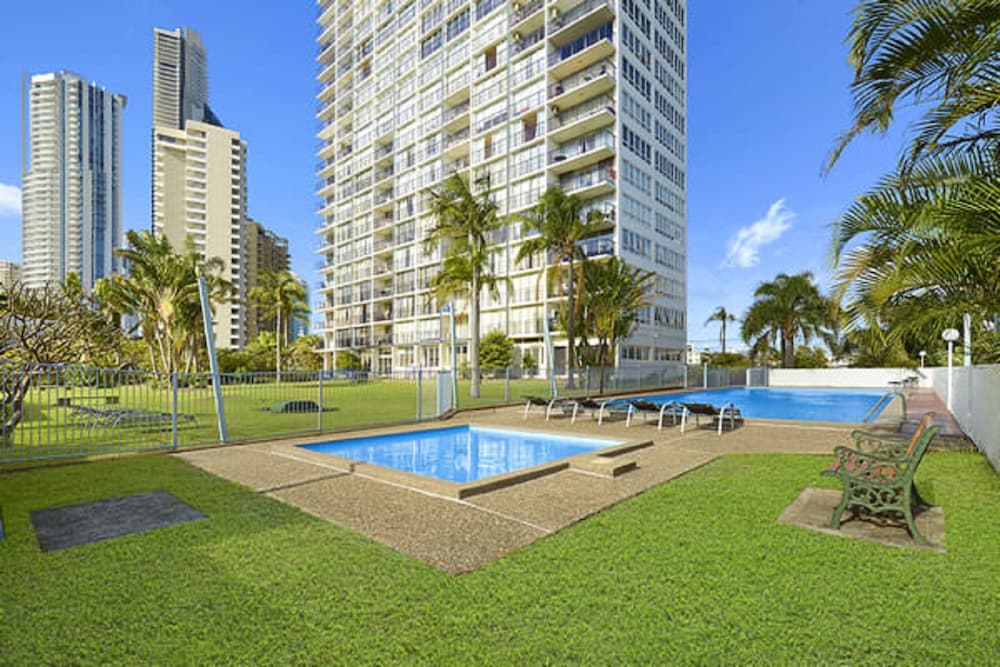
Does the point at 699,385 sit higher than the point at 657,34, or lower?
lower

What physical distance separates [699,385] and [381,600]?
3466 centimetres

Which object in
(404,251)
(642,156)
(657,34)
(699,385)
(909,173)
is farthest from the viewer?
(404,251)

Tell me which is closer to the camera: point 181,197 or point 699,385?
point 699,385

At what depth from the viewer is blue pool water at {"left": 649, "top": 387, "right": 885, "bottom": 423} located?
69.3 ft

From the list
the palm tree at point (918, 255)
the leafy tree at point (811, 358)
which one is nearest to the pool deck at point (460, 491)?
the palm tree at point (918, 255)

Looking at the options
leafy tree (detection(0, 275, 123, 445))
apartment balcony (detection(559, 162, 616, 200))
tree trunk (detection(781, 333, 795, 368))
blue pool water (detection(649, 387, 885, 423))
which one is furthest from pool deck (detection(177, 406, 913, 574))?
tree trunk (detection(781, 333, 795, 368))

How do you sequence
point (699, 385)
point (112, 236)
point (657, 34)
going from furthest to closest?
point (112, 236) → point (657, 34) → point (699, 385)

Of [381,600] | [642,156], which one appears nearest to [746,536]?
[381,600]

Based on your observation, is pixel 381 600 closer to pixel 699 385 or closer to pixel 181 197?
pixel 699 385

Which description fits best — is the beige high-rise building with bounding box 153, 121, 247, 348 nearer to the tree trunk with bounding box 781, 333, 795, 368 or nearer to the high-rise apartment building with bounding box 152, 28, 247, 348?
the high-rise apartment building with bounding box 152, 28, 247, 348

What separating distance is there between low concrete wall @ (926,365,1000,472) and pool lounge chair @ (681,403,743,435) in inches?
177

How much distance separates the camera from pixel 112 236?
155 m

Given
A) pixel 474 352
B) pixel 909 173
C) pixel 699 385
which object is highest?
pixel 909 173

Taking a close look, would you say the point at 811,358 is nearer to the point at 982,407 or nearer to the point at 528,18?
the point at 528,18
